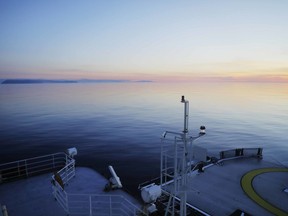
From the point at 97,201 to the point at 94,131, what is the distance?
123ft

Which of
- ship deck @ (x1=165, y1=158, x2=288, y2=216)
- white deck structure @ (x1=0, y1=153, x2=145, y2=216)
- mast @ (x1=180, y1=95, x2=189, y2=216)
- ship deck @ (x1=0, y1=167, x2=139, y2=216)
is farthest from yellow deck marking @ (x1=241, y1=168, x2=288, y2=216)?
ship deck @ (x1=0, y1=167, x2=139, y2=216)

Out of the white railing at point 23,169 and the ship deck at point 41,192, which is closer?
the ship deck at point 41,192

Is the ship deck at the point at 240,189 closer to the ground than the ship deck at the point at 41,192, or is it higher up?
closer to the ground

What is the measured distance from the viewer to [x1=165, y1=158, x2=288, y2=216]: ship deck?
564 inches

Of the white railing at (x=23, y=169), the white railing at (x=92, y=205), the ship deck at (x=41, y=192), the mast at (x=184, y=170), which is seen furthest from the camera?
the white railing at (x=23, y=169)

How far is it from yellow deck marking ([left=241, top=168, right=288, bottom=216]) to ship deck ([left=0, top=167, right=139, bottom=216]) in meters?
8.55

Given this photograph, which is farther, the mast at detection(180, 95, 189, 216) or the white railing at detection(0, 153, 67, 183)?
the white railing at detection(0, 153, 67, 183)

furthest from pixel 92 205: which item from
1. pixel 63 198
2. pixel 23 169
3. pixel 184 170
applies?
pixel 23 169

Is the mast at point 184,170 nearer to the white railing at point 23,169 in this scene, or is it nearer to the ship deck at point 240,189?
the ship deck at point 240,189

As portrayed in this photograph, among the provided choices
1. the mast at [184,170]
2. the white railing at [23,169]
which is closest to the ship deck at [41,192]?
the white railing at [23,169]

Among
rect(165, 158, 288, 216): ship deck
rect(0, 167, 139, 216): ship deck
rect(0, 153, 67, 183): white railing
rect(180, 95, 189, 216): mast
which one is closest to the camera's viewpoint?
rect(180, 95, 189, 216): mast

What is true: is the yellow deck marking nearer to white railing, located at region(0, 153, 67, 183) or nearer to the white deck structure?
the white deck structure

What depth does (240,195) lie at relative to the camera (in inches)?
621

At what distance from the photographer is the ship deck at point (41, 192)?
13.1 metres
